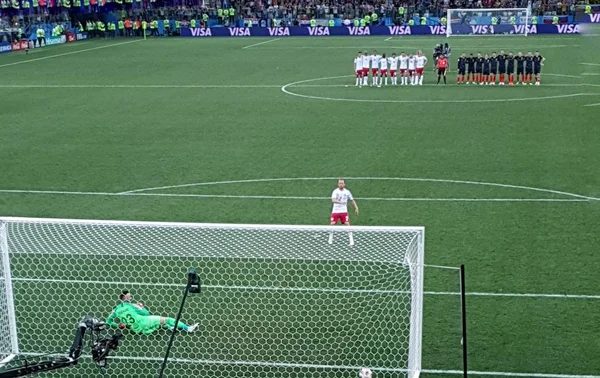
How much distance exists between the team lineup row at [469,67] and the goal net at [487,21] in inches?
626

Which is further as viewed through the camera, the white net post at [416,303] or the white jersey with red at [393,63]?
the white jersey with red at [393,63]

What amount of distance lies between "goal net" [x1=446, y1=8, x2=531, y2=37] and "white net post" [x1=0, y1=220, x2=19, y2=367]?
4544 cm

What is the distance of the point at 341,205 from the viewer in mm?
16500

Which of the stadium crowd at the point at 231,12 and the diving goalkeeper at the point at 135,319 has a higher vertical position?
the diving goalkeeper at the point at 135,319

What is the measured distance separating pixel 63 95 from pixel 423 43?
26854 mm

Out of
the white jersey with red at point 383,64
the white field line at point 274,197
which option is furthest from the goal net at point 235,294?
the white jersey with red at point 383,64

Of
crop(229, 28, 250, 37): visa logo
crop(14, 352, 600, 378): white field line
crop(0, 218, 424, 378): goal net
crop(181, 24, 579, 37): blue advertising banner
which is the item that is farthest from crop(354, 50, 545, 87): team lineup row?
crop(229, 28, 250, 37): visa logo

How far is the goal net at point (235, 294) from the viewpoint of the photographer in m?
11.9

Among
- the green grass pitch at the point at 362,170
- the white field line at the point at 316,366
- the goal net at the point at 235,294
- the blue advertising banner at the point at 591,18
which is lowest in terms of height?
the blue advertising banner at the point at 591,18

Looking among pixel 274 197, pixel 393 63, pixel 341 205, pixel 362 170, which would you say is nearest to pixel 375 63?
pixel 393 63

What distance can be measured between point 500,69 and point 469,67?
1366mm

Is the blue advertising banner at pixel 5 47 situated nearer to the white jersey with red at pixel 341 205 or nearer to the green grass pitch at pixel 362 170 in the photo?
the green grass pitch at pixel 362 170

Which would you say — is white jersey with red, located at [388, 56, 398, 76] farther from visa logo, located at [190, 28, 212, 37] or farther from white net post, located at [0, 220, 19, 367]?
visa logo, located at [190, 28, 212, 37]

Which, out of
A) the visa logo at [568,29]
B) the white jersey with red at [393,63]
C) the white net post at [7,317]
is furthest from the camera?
the visa logo at [568,29]
